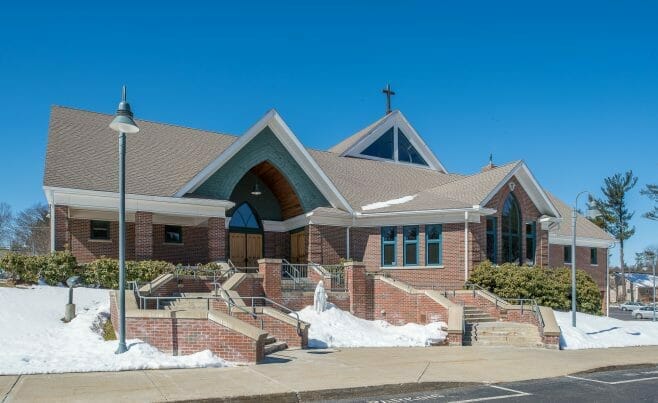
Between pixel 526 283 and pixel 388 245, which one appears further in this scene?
pixel 388 245

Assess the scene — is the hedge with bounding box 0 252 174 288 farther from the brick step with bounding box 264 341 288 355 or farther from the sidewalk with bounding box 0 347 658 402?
the sidewalk with bounding box 0 347 658 402

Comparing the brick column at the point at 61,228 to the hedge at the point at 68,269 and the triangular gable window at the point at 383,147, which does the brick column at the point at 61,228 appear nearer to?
the hedge at the point at 68,269

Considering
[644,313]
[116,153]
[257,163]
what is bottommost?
[644,313]

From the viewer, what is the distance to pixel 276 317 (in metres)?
15.5

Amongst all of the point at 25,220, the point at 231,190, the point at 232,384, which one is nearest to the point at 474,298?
the point at 231,190

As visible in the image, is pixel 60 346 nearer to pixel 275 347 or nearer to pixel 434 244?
pixel 275 347

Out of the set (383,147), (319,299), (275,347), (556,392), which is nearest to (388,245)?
(319,299)

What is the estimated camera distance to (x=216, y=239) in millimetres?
22719

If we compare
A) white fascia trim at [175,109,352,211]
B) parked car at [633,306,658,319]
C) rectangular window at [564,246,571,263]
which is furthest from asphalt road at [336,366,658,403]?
parked car at [633,306,658,319]

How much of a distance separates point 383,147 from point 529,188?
11.2 metres

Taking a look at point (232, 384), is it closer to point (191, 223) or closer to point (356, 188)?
point (191, 223)

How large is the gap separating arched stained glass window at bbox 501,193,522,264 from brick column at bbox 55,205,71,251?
16.9 m

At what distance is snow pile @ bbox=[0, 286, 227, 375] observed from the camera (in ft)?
36.4

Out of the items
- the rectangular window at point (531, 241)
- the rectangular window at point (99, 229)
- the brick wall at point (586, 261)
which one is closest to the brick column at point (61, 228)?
the rectangular window at point (99, 229)
